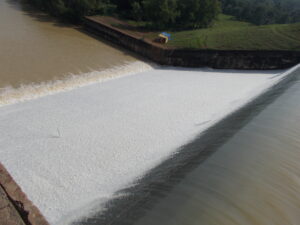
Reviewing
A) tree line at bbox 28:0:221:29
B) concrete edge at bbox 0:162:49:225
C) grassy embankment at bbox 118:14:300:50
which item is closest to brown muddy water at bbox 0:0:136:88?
tree line at bbox 28:0:221:29

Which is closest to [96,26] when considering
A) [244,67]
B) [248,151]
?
[244,67]

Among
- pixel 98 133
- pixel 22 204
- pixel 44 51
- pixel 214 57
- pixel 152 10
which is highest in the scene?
pixel 152 10

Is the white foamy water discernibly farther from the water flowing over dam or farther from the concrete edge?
the concrete edge

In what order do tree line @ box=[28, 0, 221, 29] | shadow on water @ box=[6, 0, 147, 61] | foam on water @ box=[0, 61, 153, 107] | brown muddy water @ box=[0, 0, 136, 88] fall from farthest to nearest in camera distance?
1. tree line @ box=[28, 0, 221, 29]
2. shadow on water @ box=[6, 0, 147, 61]
3. brown muddy water @ box=[0, 0, 136, 88]
4. foam on water @ box=[0, 61, 153, 107]

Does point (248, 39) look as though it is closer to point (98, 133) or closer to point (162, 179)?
point (98, 133)

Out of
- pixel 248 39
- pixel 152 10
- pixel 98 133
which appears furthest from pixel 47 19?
pixel 98 133
